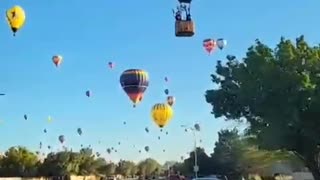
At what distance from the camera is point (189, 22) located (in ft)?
85.4

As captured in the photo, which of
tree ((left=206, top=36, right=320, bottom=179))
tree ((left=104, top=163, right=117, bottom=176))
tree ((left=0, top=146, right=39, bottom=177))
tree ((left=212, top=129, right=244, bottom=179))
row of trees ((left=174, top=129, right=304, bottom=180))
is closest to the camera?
tree ((left=206, top=36, right=320, bottom=179))

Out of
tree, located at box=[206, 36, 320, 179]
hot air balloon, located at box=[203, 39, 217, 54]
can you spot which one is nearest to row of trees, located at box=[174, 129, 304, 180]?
tree, located at box=[206, 36, 320, 179]

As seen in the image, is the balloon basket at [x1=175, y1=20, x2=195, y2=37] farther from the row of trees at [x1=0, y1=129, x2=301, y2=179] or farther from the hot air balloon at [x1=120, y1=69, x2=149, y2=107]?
the row of trees at [x1=0, y1=129, x2=301, y2=179]

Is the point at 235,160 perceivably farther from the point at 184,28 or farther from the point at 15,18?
the point at 184,28

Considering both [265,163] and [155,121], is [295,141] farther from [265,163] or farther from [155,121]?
[265,163]

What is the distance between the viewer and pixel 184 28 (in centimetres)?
2595

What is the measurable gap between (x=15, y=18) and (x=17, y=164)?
327 ft

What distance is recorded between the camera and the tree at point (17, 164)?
12825cm

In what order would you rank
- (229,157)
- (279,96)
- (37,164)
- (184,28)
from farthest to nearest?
(37,164)
(229,157)
(279,96)
(184,28)

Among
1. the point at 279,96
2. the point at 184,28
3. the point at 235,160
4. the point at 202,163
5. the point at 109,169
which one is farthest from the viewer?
the point at 109,169

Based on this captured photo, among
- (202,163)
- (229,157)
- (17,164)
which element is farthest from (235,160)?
(17,164)

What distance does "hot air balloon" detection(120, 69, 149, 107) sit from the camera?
42.2m

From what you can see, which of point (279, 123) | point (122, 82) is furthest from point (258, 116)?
point (122, 82)

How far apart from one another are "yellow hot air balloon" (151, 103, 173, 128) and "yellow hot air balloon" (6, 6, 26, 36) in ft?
62.8
